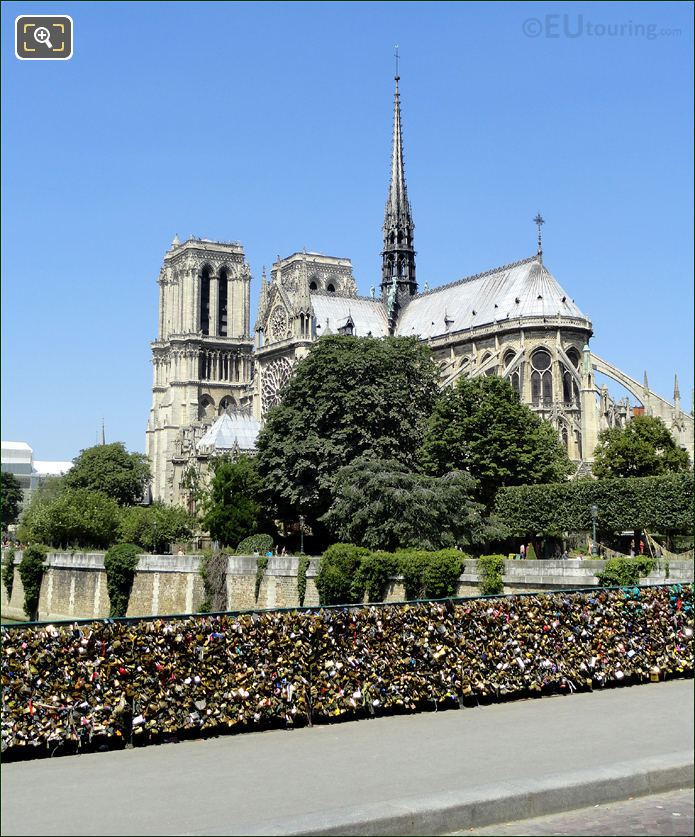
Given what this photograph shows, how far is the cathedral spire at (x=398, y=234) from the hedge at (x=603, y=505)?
176 feet

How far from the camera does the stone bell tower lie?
367ft

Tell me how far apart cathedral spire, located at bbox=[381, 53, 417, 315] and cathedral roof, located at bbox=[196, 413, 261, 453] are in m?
16.0

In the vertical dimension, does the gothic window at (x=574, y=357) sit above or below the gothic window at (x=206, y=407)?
below

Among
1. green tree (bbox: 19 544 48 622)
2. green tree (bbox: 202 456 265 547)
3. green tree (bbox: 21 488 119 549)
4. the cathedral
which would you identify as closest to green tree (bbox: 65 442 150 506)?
the cathedral

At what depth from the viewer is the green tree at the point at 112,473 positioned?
9300cm

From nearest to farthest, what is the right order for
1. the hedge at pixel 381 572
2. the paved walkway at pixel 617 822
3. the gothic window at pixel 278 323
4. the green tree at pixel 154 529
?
1. the paved walkway at pixel 617 822
2. the hedge at pixel 381 572
3. the green tree at pixel 154 529
4. the gothic window at pixel 278 323

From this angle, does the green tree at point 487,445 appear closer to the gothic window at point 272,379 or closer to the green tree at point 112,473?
the gothic window at point 272,379

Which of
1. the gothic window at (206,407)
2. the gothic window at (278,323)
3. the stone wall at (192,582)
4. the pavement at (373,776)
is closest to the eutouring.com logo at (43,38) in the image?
the pavement at (373,776)

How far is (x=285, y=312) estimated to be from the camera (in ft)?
304

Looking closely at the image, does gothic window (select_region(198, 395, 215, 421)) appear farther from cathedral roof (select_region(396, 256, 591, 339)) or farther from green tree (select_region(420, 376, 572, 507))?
green tree (select_region(420, 376, 572, 507))

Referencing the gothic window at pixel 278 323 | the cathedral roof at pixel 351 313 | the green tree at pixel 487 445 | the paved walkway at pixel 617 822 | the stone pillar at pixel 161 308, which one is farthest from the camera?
the stone pillar at pixel 161 308

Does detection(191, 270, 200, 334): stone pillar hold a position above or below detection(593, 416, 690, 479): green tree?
above

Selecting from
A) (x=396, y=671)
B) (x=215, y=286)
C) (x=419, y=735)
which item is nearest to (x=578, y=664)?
(x=396, y=671)

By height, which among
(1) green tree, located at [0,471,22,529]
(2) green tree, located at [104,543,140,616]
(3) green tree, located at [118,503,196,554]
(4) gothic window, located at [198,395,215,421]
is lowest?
(2) green tree, located at [104,543,140,616]
